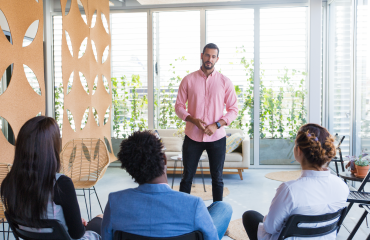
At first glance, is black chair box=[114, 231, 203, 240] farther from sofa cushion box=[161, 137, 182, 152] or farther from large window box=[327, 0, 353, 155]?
sofa cushion box=[161, 137, 182, 152]

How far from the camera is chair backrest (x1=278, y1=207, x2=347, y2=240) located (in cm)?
136

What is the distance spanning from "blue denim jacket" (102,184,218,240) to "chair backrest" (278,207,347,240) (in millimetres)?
423

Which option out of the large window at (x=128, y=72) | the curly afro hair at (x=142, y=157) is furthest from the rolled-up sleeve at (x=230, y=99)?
the large window at (x=128, y=72)

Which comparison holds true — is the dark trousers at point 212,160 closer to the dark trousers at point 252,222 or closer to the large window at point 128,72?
the dark trousers at point 252,222

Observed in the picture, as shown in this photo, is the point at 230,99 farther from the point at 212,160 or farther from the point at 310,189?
the point at 310,189

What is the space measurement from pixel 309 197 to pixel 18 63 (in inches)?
113

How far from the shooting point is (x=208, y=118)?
9.24 feet

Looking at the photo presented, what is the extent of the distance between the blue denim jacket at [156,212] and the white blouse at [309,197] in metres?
0.42

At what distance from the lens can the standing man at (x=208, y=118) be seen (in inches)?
108

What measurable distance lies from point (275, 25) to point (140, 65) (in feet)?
8.82

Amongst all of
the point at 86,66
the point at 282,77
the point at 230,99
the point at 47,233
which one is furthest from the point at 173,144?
the point at 47,233

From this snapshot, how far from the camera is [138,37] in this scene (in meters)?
6.09

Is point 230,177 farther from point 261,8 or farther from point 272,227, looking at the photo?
point 272,227

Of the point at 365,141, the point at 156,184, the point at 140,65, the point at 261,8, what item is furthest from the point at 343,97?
the point at 156,184
